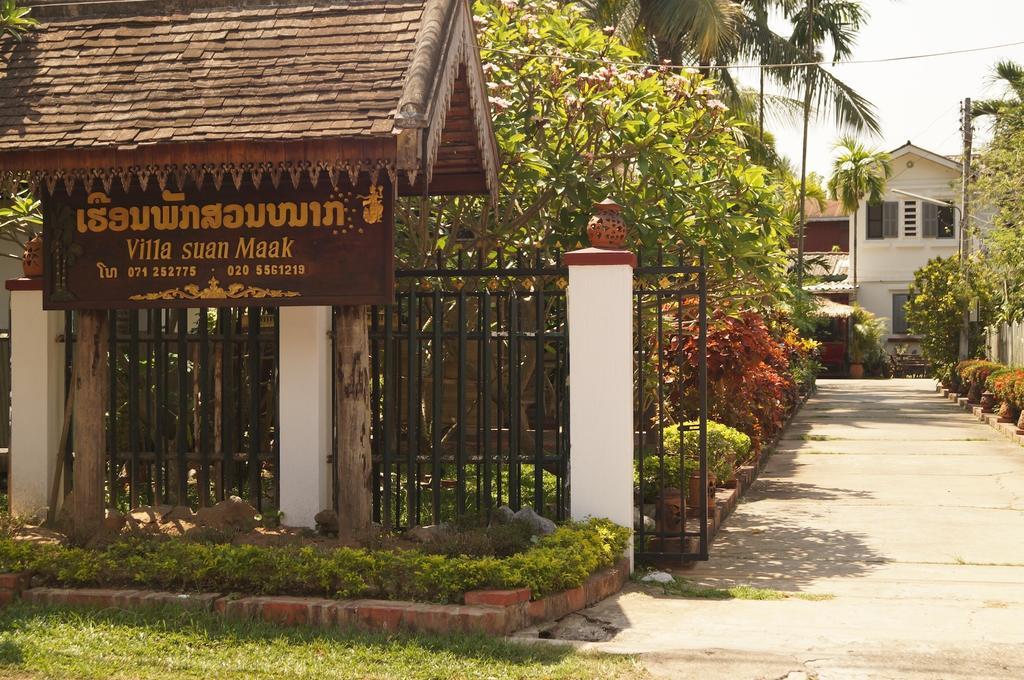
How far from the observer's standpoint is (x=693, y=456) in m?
11.5

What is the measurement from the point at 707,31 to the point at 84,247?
53.5 feet

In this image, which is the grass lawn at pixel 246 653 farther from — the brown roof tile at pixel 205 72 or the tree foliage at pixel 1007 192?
the tree foliage at pixel 1007 192

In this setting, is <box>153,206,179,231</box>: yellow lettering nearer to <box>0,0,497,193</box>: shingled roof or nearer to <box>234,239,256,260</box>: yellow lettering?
<box>234,239,256,260</box>: yellow lettering

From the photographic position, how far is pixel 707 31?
2223 centimetres

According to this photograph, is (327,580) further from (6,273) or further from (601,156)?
(6,273)

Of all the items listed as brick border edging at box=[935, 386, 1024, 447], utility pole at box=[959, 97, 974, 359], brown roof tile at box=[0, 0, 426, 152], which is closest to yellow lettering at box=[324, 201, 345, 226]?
brown roof tile at box=[0, 0, 426, 152]

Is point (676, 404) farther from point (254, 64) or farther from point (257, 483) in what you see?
point (254, 64)

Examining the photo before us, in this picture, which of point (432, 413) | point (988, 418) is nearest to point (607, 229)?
point (432, 413)

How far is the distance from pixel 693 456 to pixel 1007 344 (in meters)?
19.9

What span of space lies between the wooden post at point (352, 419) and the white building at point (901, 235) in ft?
135

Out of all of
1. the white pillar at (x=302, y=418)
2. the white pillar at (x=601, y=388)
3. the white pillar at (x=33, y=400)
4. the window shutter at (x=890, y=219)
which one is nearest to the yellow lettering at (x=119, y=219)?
the white pillar at (x=302, y=418)

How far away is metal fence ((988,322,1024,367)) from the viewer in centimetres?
2636

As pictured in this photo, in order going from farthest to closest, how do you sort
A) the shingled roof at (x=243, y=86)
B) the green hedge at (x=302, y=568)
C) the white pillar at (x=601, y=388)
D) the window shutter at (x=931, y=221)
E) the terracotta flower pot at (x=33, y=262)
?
the window shutter at (x=931, y=221), the terracotta flower pot at (x=33, y=262), the white pillar at (x=601, y=388), the shingled roof at (x=243, y=86), the green hedge at (x=302, y=568)

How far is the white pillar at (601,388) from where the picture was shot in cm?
849
